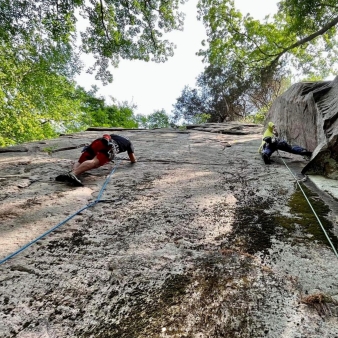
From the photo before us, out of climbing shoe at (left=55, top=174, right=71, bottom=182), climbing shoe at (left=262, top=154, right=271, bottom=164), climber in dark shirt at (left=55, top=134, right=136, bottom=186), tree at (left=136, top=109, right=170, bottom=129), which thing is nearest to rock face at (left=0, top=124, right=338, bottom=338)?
climbing shoe at (left=55, top=174, right=71, bottom=182)

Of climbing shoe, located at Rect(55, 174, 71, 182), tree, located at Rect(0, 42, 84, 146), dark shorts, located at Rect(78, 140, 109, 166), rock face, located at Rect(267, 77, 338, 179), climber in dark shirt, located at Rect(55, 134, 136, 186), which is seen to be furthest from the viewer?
tree, located at Rect(0, 42, 84, 146)

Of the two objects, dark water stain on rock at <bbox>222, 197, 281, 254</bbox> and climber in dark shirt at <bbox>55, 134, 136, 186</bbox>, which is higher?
climber in dark shirt at <bbox>55, 134, 136, 186</bbox>

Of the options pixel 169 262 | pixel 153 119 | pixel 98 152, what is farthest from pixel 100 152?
pixel 153 119

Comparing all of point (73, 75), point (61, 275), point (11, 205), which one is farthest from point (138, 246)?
point (73, 75)

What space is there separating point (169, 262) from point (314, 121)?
3876mm

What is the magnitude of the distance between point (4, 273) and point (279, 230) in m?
2.11

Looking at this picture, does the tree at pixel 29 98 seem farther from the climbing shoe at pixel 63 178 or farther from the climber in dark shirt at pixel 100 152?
the climbing shoe at pixel 63 178

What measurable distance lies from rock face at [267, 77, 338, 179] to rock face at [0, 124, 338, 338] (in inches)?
20.9

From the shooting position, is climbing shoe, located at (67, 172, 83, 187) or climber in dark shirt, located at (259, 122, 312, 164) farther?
climber in dark shirt, located at (259, 122, 312, 164)

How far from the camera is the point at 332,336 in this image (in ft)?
3.57

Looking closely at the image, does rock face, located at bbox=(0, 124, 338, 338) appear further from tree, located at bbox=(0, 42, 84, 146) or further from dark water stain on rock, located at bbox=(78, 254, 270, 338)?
tree, located at bbox=(0, 42, 84, 146)

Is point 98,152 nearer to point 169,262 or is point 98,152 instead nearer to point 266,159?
point 169,262

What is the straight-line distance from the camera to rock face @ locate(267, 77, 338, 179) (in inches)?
121

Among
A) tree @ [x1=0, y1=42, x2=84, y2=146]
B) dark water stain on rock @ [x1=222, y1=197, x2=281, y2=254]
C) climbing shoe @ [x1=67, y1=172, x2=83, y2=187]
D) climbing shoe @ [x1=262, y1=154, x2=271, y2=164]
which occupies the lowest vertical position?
dark water stain on rock @ [x1=222, y1=197, x2=281, y2=254]
